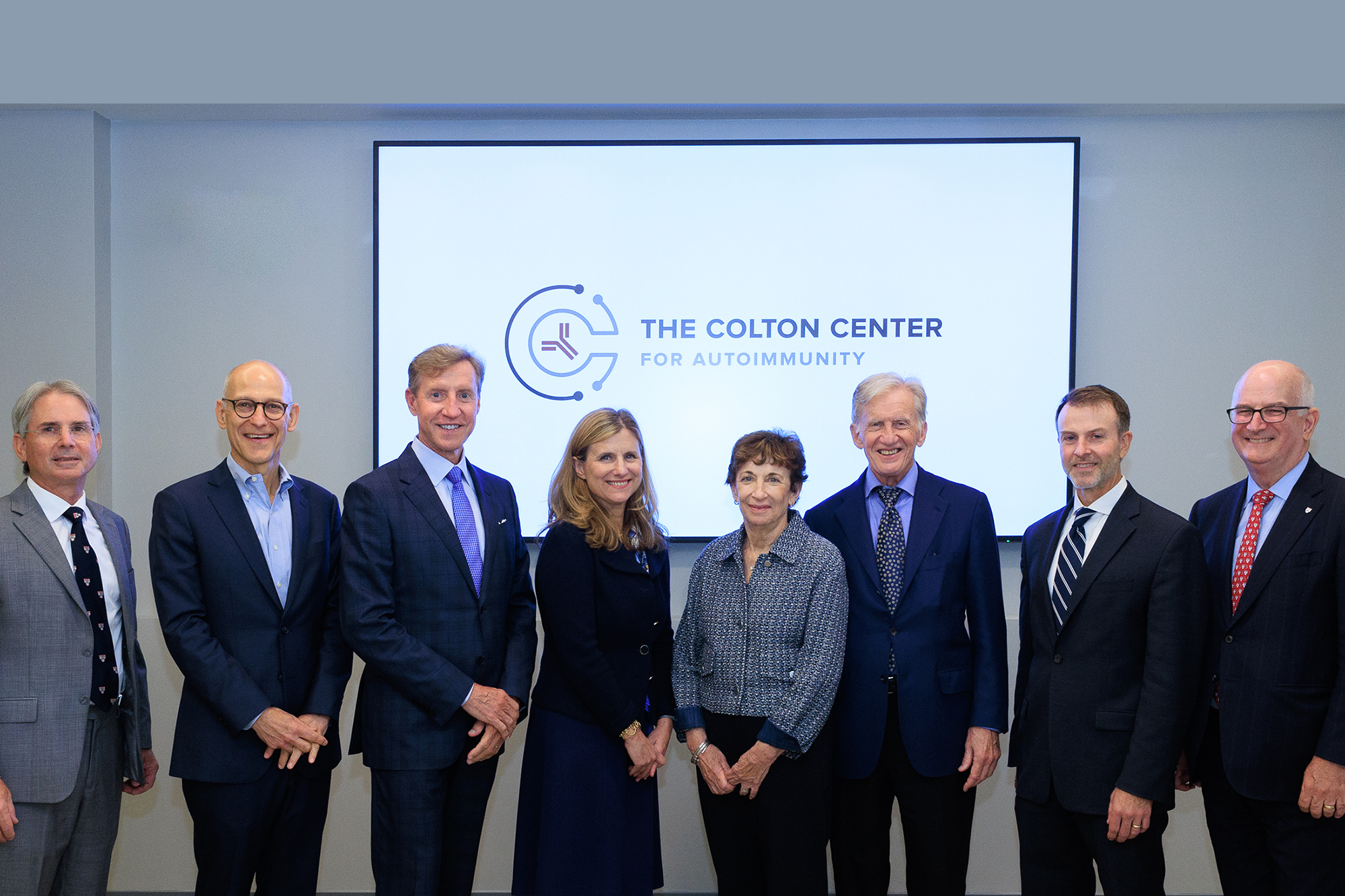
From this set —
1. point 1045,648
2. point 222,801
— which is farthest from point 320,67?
point 1045,648

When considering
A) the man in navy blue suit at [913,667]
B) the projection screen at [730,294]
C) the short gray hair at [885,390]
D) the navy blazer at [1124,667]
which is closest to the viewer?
the navy blazer at [1124,667]

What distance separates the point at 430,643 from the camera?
8.29 feet

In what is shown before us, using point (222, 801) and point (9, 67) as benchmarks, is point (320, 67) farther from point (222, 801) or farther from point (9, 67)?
point (222, 801)

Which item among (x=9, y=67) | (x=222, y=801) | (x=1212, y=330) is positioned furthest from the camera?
(x=1212, y=330)

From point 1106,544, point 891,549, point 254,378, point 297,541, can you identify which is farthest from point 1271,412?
point 254,378

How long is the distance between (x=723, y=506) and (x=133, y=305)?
2.81 metres

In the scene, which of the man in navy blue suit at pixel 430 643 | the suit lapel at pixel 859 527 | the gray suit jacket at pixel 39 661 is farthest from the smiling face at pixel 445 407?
A: the suit lapel at pixel 859 527

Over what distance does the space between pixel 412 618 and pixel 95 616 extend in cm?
86

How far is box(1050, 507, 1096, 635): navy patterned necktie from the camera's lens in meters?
2.43

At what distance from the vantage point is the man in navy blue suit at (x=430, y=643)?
8.11 ft

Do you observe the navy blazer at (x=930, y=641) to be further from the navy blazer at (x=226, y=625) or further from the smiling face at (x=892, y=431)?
the navy blazer at (x=226, y=625)

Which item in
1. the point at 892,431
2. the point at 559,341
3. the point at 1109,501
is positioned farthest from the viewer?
the point at 559,341

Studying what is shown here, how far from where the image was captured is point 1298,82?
3.75 m

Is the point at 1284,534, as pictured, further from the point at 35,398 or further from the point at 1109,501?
the point at 35,398
